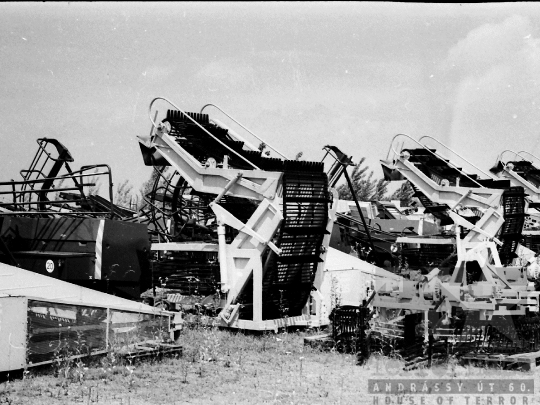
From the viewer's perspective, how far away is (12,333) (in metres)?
5.65

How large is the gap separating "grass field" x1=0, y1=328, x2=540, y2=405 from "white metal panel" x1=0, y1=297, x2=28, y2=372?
14 centimetres

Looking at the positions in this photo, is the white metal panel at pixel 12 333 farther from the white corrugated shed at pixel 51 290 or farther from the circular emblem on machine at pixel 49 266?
the circular emblem on machine at pixel 49 266

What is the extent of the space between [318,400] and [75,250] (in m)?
Answer: 4.54

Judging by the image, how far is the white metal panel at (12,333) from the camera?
18.3 ft

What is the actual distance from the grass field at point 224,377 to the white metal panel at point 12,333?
0.14 metres

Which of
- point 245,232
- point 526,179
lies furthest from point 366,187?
point 245,232

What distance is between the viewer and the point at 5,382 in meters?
5.62

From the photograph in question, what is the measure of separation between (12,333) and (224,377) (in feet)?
5.91

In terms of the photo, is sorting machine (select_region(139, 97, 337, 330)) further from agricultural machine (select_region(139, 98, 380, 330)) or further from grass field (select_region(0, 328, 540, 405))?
grass field (select_region(0, 328, 540, 405))

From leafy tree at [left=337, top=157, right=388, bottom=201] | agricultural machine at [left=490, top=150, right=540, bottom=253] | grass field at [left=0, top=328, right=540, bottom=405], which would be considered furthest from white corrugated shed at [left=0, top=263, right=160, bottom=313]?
leafy tree at [left=337, top=157, right=388, bottom=201]

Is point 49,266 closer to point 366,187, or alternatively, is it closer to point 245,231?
point 245,231

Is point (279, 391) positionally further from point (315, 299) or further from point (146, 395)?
point (315, 299)

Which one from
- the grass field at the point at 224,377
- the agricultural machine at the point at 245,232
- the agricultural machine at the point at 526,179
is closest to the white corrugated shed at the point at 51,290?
the grass field at the point at 224,377

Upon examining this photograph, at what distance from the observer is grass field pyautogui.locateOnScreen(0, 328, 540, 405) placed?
5.60 meters
